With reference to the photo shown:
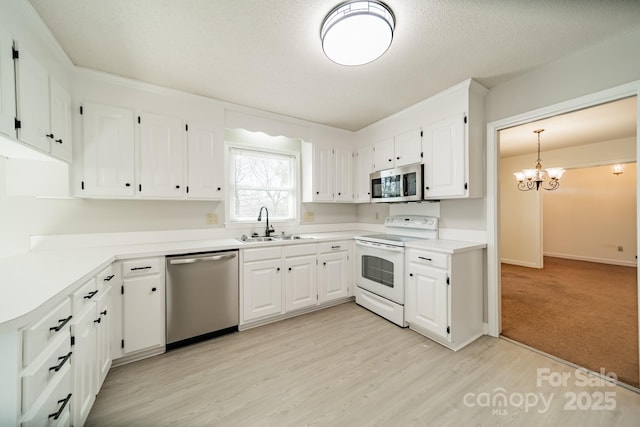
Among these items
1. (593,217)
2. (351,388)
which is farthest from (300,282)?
(593,217)

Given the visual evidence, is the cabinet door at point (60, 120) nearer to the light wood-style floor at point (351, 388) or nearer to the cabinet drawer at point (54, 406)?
the cabinet drawer at point (54, 406)

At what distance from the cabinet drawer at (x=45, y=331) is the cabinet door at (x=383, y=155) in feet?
10.4

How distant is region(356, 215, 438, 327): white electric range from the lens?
2666 millimetres

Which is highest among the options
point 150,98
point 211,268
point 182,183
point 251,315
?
point 150,98

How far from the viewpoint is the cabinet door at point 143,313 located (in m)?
2.00

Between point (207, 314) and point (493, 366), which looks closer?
point (493, 366)

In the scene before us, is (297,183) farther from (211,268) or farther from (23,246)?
(23,246)

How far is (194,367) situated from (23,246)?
67.8 inches

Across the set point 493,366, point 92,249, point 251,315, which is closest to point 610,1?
point 493,366

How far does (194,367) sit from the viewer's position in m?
1.98

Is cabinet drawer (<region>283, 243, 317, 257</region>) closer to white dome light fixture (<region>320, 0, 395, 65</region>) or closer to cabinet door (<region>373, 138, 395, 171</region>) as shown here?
cabinet door (<region>373, 138, 395, 171</region>)

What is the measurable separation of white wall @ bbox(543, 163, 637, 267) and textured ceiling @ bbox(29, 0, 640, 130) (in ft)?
19.2

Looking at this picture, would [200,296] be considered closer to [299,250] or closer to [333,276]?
[299,250]

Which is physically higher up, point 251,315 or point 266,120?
point 266,120
